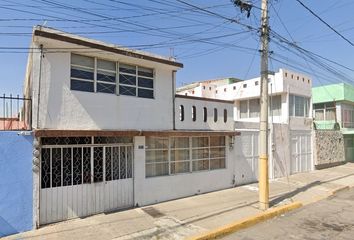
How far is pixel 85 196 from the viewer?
28.5 feet

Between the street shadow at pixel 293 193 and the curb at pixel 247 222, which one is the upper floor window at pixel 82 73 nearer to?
the curb at pixel 247 222

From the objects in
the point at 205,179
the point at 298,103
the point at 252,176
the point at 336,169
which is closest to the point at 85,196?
the point at 205,179

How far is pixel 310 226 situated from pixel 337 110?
1743cm

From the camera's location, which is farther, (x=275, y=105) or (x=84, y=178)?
(x=275, y=105)

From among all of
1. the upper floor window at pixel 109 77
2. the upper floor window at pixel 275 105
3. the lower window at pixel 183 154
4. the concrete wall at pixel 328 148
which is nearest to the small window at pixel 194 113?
the lower window at pixel 183 154

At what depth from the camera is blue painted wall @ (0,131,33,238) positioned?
7.21 meters

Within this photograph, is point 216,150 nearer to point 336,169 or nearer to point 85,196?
point 85,196

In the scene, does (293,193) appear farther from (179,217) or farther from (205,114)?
(179,217)

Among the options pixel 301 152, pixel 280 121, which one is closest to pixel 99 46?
pixel 280 121

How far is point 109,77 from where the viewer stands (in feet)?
30.8

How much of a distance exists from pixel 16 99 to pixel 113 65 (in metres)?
3.08

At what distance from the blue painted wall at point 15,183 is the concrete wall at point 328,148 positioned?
17.2 metres

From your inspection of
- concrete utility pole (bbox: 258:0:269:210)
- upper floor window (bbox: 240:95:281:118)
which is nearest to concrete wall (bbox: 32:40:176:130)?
concrete utility pole (bbox: 258:0:269:210)

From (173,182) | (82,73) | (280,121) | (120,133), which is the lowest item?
(173,182)
